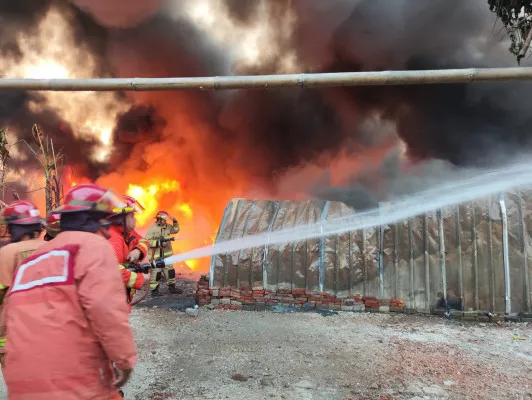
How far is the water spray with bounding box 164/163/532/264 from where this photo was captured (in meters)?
8.04

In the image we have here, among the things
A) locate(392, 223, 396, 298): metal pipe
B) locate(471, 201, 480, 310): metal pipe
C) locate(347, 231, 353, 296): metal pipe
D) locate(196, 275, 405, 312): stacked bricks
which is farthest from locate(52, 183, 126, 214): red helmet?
locate(471, 201, 480, 310): metal pipe

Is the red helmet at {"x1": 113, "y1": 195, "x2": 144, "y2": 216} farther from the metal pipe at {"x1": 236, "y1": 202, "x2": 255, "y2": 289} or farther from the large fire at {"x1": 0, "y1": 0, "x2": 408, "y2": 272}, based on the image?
the large fire at {"x1": 0, "y1": 0, "x2": 408, "y2": 272}

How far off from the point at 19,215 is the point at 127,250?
1.00m

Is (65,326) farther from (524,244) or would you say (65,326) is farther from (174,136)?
(174,136)

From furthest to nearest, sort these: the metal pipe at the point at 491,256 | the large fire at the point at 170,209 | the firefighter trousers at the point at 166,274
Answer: the large fire at the point at 170,209 → the firefighter trousers at the point at 166,274 → the metal pipe at the point at 491,256

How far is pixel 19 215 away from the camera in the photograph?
10.6ft

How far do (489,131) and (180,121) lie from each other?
15324mm

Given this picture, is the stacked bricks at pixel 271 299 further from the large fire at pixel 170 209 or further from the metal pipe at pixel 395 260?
the large fire at pixel 170 209

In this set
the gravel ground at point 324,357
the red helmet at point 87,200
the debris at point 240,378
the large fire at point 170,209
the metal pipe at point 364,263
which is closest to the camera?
the red helmet at point 87,200

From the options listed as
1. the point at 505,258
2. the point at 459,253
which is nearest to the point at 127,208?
the point at 459,253

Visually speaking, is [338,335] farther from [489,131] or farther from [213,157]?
[213,157]

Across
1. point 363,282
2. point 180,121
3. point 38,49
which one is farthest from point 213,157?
point 363,282

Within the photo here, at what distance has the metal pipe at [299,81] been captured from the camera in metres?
3.26

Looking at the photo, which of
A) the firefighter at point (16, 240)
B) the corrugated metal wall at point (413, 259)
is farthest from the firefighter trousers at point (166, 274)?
the firefighter at point (16, 240)
